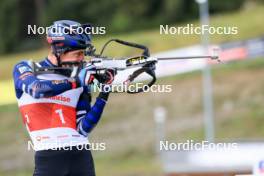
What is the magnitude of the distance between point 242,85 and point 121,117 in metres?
5.00

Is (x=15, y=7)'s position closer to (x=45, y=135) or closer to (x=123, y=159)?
(x=123, y=159)

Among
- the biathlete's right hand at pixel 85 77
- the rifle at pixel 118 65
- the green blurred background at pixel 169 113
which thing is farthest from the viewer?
the green blurred background at pixel 169 113

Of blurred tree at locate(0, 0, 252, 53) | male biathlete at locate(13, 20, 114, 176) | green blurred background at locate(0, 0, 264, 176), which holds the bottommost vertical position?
male biathlete at locate(13, 20, 114, 176)

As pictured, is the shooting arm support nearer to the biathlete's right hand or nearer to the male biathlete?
the male biathlete

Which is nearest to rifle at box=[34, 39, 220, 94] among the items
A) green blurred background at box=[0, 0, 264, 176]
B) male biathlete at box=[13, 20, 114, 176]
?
male biathlete at box=[13, 20, 114, 176]

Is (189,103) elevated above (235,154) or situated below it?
above

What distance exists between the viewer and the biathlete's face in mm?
6753

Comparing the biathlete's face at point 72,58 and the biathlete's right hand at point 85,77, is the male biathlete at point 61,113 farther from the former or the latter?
the biathlete's right hand at point 85,77

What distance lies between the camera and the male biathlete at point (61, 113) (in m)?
6.75

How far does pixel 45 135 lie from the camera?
22.4ft

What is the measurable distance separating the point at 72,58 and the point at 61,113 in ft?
1.50

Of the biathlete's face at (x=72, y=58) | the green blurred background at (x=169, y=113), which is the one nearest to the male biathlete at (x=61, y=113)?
the biathlete's face at (x=72, y=58)

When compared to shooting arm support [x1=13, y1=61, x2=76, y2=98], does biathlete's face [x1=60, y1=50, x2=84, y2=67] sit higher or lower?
higher

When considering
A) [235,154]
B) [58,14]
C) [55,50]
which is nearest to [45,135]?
[55,50]
